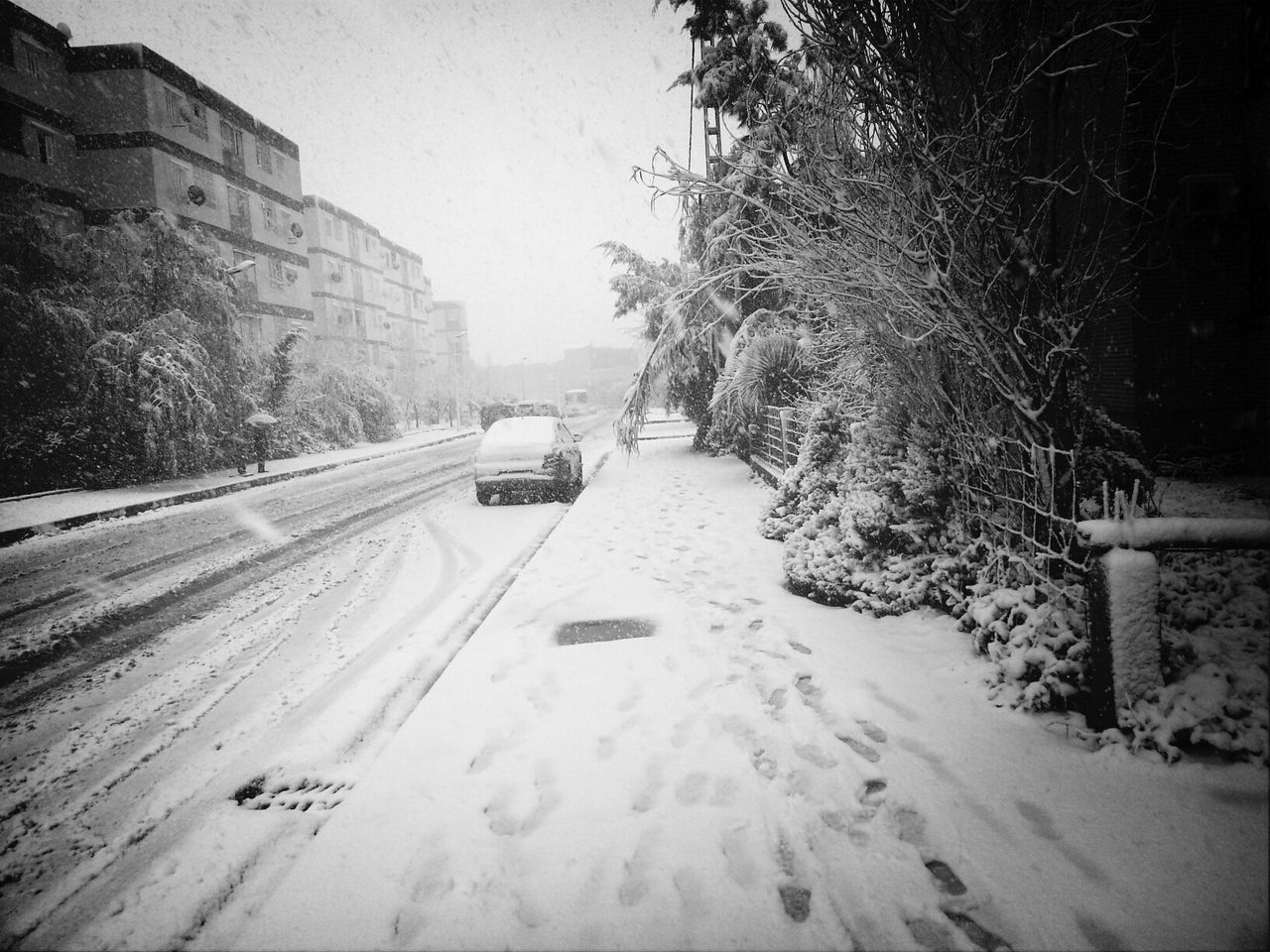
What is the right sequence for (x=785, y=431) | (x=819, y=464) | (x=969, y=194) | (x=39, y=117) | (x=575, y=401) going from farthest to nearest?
(x=575, y=401), (x=39, y=117), (x=785, y=431), (x=819, y=464), (x=969, y=194)

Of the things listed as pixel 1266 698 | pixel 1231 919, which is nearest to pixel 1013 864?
Result: pixel 1231 919

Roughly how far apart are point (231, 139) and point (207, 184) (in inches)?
153

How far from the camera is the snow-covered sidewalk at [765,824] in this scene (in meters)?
1.94

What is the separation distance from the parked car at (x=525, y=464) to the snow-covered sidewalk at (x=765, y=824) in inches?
286

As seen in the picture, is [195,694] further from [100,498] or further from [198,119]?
[198,119]

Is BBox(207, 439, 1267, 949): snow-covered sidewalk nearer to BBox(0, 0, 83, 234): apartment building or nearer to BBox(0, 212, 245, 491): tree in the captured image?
BBox(0, 212, 245, 491): tree

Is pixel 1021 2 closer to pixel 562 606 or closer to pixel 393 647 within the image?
pixel 562 606

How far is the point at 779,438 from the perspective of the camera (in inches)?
412

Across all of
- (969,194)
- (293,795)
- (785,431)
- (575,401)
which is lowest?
(293,795)

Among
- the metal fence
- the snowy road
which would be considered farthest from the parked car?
the metal fence

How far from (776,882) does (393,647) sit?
12.1 ft

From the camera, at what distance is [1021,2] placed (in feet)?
10.3

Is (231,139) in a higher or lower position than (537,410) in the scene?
higher

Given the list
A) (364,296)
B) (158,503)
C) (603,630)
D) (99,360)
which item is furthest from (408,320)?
(603,630)
